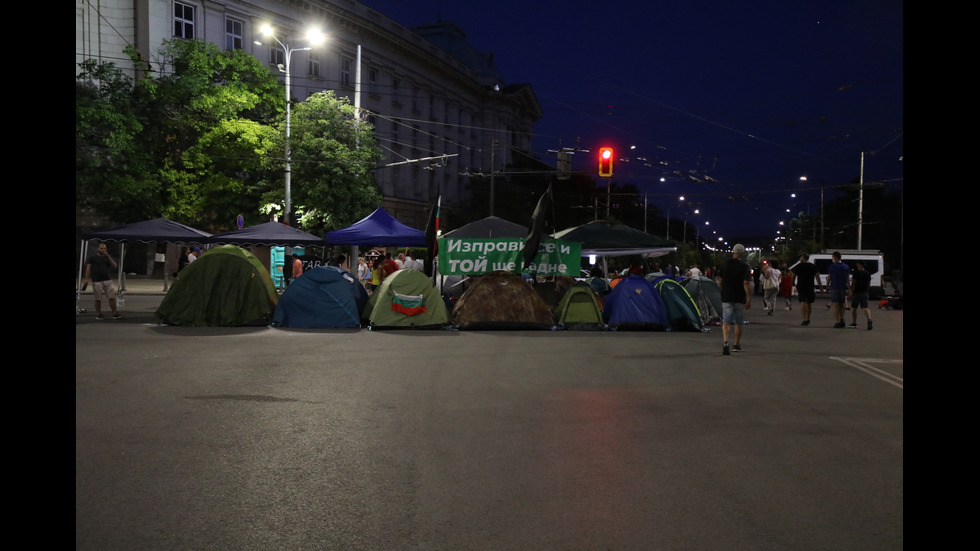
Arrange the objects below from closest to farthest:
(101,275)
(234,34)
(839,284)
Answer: (101,275) < (839,284) < (234,34)

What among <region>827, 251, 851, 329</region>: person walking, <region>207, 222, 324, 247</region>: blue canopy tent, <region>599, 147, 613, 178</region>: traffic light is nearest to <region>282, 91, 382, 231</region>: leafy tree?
<region>207, 222, 324, 247</region>: blue canopy tent

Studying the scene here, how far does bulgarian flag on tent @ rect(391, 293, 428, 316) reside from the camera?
16172mm

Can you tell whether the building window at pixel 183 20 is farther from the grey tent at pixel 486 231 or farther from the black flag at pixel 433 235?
the black flag at pixel 433 235

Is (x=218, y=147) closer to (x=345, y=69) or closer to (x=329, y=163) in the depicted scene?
(x=329, y=163)

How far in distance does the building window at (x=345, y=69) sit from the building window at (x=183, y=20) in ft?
33.9

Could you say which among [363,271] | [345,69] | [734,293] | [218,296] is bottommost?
[218,296]

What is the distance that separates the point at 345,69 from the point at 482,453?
4513cm

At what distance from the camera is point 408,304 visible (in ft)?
53.1

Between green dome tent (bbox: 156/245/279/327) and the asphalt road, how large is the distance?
4.85 metres

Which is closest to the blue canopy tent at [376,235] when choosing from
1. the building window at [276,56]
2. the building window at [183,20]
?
the building window at [183,20]

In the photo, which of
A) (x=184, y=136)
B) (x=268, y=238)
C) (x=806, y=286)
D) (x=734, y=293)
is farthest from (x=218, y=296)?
(x=184, y=136)

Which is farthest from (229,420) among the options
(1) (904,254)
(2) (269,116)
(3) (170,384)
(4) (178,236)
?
(2) (269,116)

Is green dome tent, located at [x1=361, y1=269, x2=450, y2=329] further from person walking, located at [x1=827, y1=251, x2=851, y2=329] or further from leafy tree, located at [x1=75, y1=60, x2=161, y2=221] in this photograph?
leafy tree, located at [x1=75, y1=60, x2=161, y2=221]

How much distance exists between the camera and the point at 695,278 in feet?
67.0
